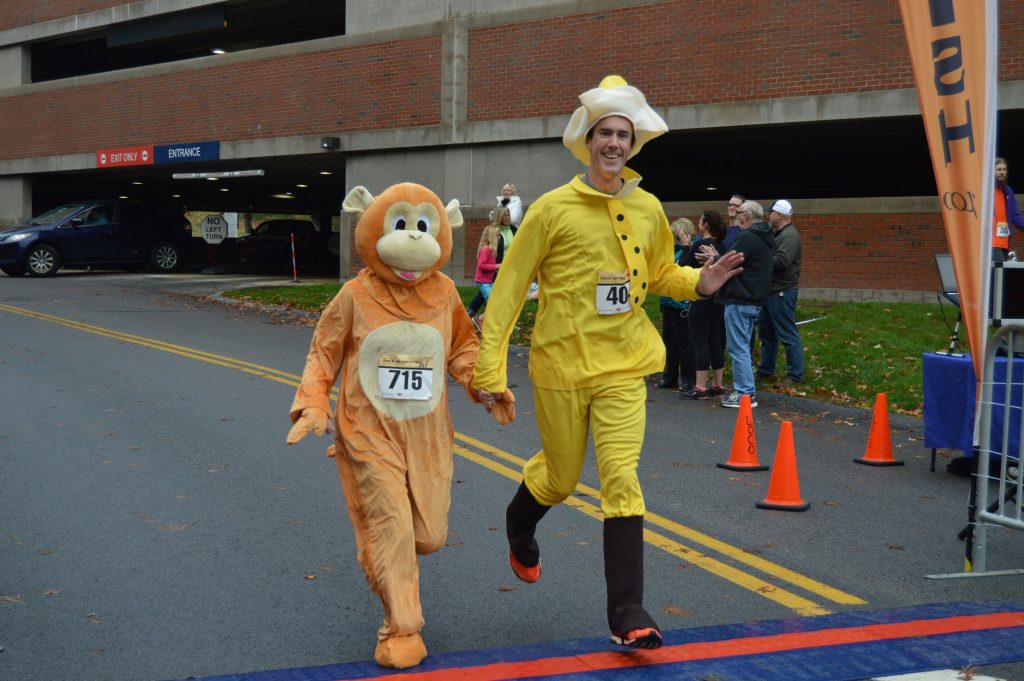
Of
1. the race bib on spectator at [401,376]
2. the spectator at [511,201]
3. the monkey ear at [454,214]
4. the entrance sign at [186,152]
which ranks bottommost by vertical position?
the race bib on spectator at [401,376]

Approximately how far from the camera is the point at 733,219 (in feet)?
38.5

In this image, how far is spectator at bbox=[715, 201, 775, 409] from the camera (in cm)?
1092

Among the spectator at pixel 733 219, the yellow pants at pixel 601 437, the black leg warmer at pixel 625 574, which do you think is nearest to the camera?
the black leg warmer at pixel 625 574

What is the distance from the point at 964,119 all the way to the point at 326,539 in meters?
4.00

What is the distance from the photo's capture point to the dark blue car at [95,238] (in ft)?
86.5

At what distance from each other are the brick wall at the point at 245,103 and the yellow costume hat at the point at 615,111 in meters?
19.2

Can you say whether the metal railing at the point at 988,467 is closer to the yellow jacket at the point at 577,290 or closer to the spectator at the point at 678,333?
the yellow jacket at the point at 577,290

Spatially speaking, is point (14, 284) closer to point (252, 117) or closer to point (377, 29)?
point (252, 117)

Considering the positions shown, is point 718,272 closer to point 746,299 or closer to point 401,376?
point 401,376

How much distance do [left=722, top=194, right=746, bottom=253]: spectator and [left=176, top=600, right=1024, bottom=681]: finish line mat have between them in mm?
6892

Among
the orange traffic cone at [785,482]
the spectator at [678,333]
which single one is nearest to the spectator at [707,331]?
the spectator at [678,333]

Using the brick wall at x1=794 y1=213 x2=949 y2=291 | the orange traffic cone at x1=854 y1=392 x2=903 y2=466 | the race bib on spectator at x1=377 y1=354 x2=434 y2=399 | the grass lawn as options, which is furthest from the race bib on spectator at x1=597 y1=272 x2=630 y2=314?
the brick wall at x1=794 y1=213 x2=949 y2=291

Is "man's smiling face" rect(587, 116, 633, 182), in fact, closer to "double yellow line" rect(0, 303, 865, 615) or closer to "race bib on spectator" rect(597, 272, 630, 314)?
"race bib on spectator" rect(597, 272, 630, 314)

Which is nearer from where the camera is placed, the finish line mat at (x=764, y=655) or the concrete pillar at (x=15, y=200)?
the finish line mat at (x=764, y=655)
